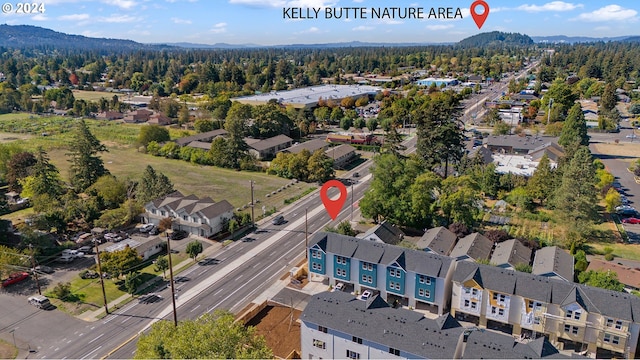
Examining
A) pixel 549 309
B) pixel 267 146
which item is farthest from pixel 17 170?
pixel 549 309

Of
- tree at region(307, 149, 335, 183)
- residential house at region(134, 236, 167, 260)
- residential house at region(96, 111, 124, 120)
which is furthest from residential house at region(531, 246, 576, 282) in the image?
residential house at region(96, 111, 124, 120)

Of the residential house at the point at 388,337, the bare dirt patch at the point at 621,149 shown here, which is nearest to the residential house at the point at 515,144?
the bare dirt patch at the point at 621,149

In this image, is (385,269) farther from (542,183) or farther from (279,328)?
Answer: (542,183)

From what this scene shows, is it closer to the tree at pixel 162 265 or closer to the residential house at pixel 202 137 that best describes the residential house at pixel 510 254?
the tree at pixel 162 265

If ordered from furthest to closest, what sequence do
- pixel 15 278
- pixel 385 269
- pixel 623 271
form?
pixel 15 278
pixel 623 271
pixel 385 269

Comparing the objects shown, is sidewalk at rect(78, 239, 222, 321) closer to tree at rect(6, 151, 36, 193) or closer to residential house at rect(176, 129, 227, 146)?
tree at rect(6, 151, 36, 193)

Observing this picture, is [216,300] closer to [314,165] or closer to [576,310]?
[576,310]
